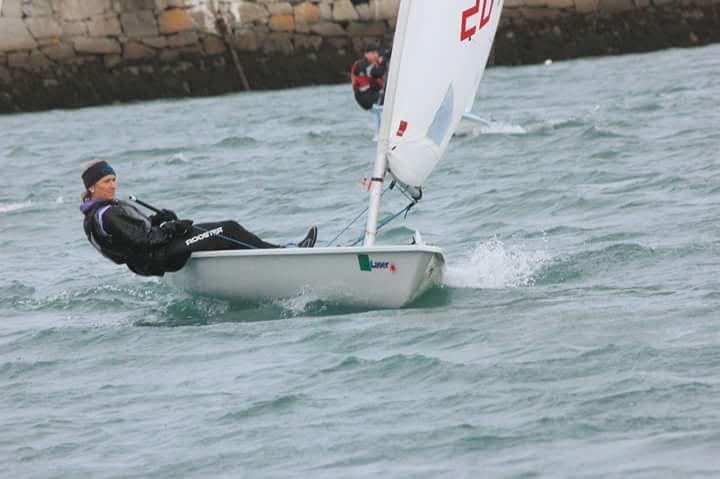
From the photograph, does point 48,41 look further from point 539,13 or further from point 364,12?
point 539,13

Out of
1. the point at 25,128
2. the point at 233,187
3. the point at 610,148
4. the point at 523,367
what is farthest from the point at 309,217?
the point at 25,128

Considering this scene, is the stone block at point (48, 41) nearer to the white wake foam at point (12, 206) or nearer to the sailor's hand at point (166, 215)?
the white wake foam at point (12, 206)

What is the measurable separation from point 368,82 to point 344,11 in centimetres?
694

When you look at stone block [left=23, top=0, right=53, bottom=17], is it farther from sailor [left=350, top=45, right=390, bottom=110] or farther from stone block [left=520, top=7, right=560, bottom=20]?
sailor [left=350, top=45, right=390, bottom=110]

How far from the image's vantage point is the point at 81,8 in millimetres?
19953

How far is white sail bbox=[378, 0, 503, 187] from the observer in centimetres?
660

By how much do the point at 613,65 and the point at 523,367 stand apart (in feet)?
46.5

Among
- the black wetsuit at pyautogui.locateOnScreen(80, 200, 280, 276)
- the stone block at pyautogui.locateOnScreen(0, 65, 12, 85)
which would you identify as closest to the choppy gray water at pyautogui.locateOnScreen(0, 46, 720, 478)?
the black wetsuit at pyautogui.locateOnScreen(80, 200, 280, 276)

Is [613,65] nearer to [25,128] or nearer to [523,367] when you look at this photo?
[25,128]

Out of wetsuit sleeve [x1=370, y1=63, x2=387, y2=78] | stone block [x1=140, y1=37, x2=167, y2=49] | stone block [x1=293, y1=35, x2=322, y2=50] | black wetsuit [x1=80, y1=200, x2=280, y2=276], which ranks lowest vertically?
stone block [x1=293, y1=35, x2=322, y2=50]

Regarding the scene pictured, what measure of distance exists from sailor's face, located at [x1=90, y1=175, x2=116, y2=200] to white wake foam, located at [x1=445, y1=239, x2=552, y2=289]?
5.22 feet

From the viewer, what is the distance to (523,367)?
5.44 m

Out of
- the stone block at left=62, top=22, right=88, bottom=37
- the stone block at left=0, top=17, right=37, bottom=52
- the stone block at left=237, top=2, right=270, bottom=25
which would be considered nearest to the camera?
the stone block at left=0, top=17, right=37, bottom=52

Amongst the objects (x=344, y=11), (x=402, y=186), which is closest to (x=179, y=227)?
(x=402, y=186)
